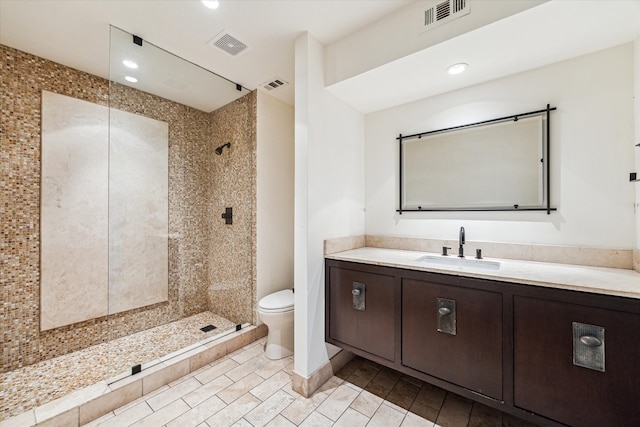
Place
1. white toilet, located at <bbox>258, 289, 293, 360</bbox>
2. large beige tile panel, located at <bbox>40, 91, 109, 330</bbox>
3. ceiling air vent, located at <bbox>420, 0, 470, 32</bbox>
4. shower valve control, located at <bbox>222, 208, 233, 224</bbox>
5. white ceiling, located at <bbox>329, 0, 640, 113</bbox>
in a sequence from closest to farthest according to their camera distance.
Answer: white ceiling, located at <bbox>329, 0, 640, 113</bbox>
ceiling air vent, located at <bbox>420, 0, 470, 32</bbox>
large beige tile panel, located at <bbox>40, 91, 109, 330</bbox>
white toilet, located at <bbox>258, 289, 293, 360</bbox>
shower valve control, located at <bbox>222, 208, 233, 224</bbox>

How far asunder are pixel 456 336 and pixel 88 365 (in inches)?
105

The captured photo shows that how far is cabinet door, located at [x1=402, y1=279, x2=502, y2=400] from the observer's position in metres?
1.35

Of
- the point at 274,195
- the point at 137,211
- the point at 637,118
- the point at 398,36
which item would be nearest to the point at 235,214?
the point at 274,195

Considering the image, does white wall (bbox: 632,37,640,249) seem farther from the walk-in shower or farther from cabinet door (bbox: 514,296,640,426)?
the walk-in shower

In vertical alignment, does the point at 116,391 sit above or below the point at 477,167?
below

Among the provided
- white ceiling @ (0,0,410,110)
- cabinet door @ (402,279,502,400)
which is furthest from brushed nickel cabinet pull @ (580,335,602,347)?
white ceiling @ (0,0,410,110)

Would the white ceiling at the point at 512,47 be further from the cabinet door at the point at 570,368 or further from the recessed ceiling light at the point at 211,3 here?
the cabinet door at the point at 570,368

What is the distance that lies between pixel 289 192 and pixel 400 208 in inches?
52.1

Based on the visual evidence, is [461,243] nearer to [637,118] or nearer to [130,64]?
[637,118]

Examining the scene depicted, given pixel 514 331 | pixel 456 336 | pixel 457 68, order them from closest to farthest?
pixel 514 331, pixel 456 336, pixel 457 68

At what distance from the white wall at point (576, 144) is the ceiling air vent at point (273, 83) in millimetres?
1500

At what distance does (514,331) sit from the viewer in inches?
50.8

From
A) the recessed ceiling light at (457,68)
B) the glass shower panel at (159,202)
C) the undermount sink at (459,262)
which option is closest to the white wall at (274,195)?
the glass shower panel at (159,202)

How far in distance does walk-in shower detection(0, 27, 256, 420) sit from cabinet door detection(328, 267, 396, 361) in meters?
1.15
